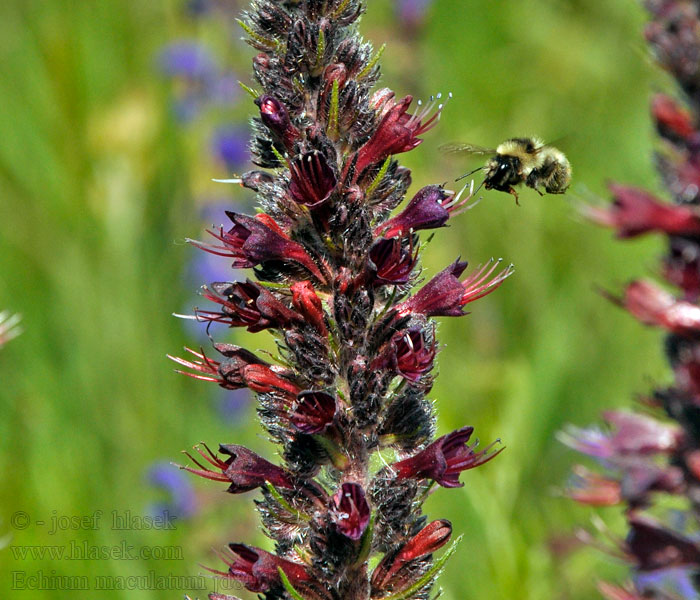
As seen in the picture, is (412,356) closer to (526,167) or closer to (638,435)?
(638,435)

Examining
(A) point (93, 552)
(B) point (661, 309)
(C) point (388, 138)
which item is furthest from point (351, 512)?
(A) point (93, 552)

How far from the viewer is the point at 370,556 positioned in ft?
7.80

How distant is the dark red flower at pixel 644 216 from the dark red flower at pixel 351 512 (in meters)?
1.29

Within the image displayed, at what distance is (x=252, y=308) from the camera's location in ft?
7.75

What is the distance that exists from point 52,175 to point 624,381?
387 cm

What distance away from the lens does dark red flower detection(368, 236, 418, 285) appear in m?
2.22

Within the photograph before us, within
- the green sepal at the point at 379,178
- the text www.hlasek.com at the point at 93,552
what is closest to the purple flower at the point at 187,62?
the text www.hlasek.com at the point at 93,552

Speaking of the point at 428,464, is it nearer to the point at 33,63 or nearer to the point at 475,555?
the point at 475,555

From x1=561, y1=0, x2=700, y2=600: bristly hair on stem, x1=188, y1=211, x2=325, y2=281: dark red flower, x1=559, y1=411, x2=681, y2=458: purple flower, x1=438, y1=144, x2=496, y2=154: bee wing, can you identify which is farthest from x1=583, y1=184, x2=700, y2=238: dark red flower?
x1=188, y1=211, x2=325, y2=281: dark red flower

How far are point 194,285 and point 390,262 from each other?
5.20 meters

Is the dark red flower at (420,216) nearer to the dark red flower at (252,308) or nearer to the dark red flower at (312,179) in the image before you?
the dark red flower at (312,179)

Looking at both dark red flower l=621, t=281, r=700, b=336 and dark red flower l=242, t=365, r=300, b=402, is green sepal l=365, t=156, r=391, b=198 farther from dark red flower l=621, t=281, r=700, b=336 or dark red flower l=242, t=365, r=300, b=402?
dark red flower l=621, t=281, r=700, b=336

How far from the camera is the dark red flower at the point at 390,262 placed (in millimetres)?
2225

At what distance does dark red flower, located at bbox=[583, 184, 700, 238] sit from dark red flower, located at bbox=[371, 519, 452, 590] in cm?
117
